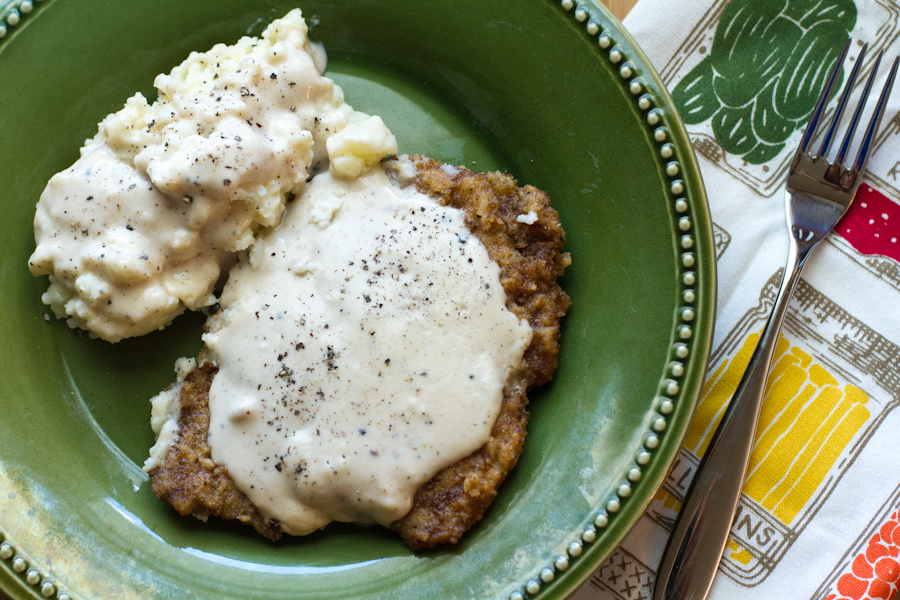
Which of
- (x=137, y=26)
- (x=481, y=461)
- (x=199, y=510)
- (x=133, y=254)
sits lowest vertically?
(x=199, y=510)

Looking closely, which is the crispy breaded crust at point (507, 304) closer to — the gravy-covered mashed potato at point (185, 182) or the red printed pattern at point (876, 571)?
the gravy-covered mashed potato at point (185, 182)

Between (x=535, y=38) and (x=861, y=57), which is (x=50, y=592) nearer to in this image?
(x=535, y=38)

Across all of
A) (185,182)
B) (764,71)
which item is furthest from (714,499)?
(185,182)

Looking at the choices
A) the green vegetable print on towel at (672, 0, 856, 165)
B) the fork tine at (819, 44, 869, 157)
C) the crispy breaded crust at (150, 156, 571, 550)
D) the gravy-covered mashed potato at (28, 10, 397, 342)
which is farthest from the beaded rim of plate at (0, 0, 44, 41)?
the fork tine at (819, 44, 869, 157)

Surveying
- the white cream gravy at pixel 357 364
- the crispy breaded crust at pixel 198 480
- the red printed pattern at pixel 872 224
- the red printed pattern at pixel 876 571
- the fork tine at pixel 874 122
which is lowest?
the red printed pattern at pixel 876 571

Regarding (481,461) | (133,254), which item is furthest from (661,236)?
(133,254)

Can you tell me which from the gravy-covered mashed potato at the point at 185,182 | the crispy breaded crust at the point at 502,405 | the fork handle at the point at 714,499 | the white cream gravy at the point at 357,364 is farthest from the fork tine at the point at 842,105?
the gravy-covered mashed potato at the point at 185,182

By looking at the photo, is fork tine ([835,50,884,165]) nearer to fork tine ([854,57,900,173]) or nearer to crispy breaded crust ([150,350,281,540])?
fork tine ([854,57,900,173])
